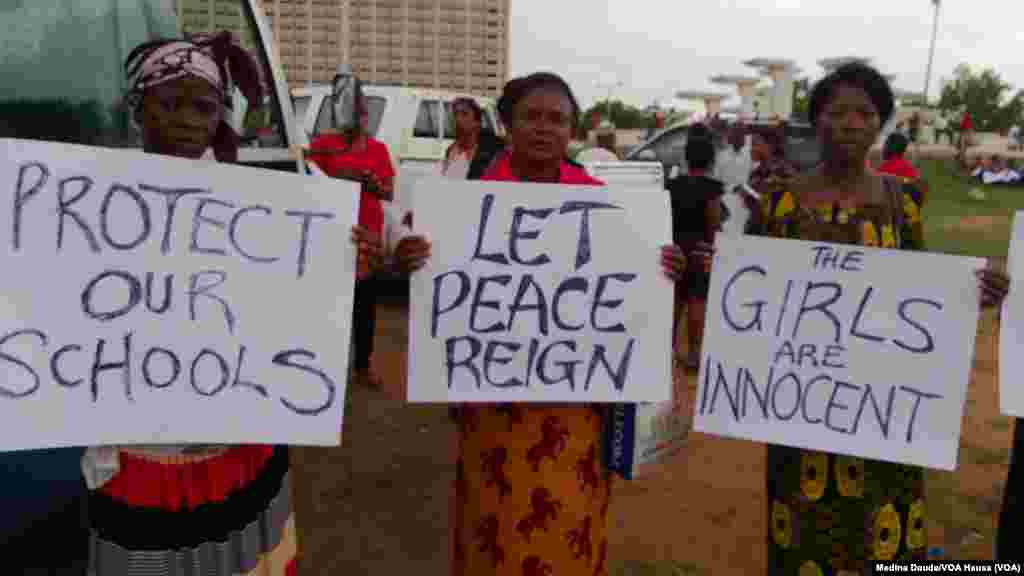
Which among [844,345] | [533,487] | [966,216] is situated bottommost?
[966,216]

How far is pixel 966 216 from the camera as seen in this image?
1703cm

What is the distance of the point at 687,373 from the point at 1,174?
5.05 m

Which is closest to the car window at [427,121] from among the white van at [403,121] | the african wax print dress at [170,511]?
the white van at [403,121]

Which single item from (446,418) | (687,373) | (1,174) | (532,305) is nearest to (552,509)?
(532,305)

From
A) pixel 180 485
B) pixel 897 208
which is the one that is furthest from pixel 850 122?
pixel 180 485

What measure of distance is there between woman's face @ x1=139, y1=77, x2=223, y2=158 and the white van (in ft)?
18.7

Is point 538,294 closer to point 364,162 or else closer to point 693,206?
point 364,162

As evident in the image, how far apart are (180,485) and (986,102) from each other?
50916 mm

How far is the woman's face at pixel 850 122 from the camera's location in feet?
6.48

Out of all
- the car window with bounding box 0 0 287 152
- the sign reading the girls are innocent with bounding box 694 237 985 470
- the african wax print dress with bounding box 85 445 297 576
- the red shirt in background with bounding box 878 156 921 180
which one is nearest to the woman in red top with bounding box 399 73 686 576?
the sign reading the girls are innocent with bounding box 694 237 985 470

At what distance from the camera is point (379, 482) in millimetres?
3865

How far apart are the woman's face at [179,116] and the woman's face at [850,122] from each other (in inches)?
56.2

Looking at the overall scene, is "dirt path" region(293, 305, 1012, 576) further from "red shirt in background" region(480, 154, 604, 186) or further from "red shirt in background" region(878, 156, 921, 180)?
"red shirt in background" region(878, 156, 921, 180)

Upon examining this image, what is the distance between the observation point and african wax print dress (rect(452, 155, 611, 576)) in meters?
1.99
